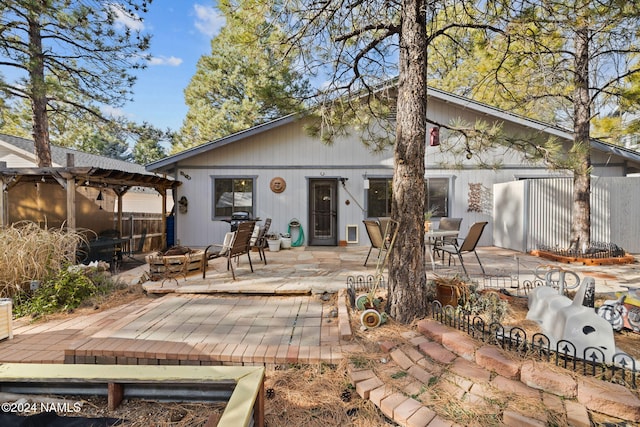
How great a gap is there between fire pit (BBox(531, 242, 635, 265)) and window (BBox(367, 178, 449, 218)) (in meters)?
2.61

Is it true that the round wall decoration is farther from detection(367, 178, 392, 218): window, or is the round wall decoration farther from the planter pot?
detection(367, 178, 392, 218): window

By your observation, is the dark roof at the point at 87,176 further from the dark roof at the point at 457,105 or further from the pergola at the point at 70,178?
the dark roof at the point at 457,105

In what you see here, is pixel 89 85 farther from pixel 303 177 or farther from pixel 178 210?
pixel 303 177

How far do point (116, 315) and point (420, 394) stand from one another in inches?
122

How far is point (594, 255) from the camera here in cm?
577

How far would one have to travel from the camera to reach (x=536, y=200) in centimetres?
691

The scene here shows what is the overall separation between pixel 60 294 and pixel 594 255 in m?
8.45

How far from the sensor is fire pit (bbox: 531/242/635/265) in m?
5.52

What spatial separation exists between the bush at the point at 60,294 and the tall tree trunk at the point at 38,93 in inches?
178

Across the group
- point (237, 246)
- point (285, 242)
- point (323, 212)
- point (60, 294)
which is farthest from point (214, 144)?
point (60, 294)

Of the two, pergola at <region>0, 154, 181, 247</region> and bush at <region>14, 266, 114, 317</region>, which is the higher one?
pergola at <region>0, 154, 181, 247</region>

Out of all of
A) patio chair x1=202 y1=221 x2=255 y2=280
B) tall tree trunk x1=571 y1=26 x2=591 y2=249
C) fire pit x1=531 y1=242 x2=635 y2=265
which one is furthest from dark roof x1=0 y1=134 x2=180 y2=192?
tall tree trunk x1=571 y1=26 x2=591 y2=249

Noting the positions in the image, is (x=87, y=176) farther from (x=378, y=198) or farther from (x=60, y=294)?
(x=378, y=198)

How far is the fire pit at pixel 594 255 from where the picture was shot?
18.1ft
